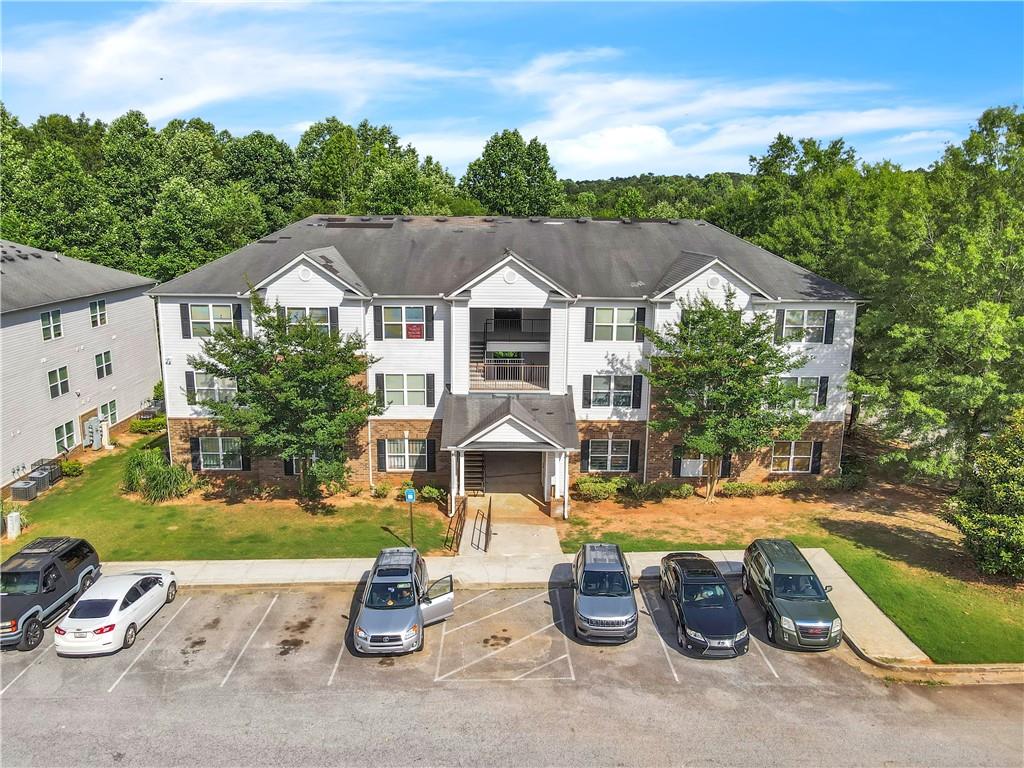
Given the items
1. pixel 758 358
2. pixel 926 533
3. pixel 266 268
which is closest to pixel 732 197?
pixel 758 358

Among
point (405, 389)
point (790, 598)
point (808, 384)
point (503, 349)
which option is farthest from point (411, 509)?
point (808, 384)

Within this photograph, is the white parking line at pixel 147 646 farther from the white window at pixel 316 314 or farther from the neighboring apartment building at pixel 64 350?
the neighboring apartment building at pixel 64 350

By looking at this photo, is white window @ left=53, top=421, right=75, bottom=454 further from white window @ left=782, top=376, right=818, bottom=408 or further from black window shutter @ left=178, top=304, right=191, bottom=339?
white window @ left=782, top=376, right=818, bottom=408

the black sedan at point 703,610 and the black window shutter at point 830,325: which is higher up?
the black window shutter at point 830,325

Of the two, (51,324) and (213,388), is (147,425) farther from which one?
(213,388)

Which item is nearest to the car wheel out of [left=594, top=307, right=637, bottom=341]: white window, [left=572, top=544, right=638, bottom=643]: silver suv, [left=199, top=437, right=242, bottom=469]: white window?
[left=199, top=437, right=242, bottom=469]: white window

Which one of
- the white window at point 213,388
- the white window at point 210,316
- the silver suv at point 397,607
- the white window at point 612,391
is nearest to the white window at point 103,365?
the white window at point 213,388

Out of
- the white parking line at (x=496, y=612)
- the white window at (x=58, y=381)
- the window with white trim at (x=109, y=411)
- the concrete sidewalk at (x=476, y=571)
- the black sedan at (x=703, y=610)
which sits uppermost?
the white window at (x=58, y=381)
